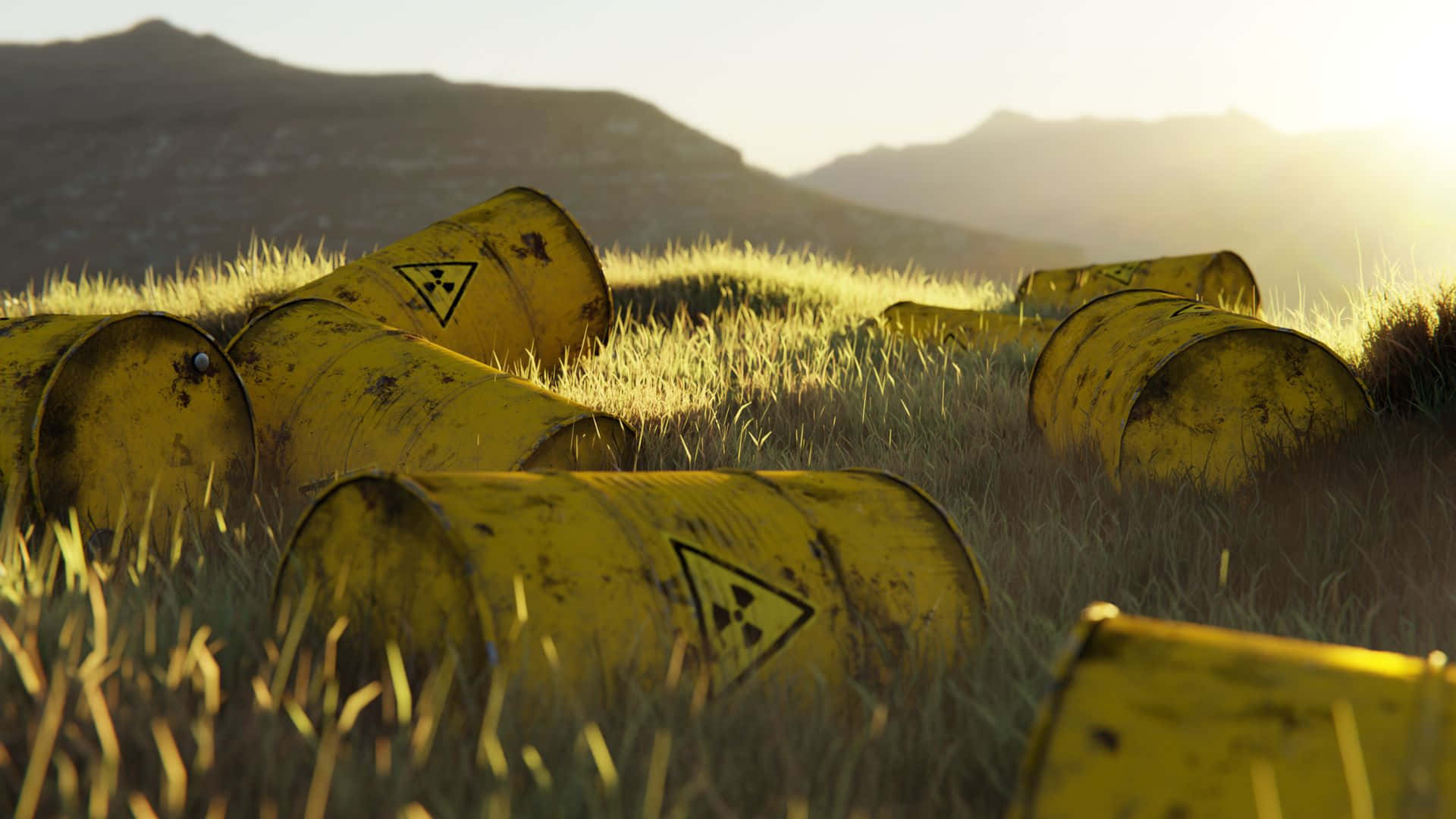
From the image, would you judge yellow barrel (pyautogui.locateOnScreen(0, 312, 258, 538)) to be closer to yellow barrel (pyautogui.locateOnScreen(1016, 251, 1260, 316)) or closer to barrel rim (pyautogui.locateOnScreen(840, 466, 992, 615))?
barrel rim (pyautogui.locateOnScreen(840, 466, 992, 615))

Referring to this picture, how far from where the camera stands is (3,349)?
2.44 metres

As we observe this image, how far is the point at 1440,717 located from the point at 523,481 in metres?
1.22

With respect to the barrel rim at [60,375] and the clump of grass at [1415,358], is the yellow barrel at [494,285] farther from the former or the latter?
the clump of grass at [1415,358]

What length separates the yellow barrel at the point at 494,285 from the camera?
12.4 feet

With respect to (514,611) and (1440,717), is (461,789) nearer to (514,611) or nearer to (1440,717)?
(514,611)

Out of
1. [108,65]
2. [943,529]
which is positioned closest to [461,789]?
[943,529]

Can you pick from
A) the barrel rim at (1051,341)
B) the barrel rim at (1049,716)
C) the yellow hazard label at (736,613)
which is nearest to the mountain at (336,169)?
the barrel rim at (1051,341)

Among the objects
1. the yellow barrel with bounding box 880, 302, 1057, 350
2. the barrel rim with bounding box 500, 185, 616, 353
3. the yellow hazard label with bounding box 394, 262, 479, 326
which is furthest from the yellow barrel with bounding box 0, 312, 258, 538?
the yellow barrel with bounding box 880, 302, 1057, 350

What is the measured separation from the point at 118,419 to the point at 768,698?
1978 mm

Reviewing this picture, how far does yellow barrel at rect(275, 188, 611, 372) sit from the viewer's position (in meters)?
3.77

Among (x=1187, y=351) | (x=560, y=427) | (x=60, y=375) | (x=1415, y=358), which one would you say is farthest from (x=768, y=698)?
(x=1415, y=358)

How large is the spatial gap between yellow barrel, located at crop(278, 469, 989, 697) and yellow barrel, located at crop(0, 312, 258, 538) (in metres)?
0.92

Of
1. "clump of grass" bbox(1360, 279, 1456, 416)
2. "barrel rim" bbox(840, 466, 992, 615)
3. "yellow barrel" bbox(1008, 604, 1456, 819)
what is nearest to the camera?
"yellow barrel" bbox(1008, 604, 1456, 819)

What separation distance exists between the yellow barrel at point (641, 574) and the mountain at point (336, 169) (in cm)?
3989
